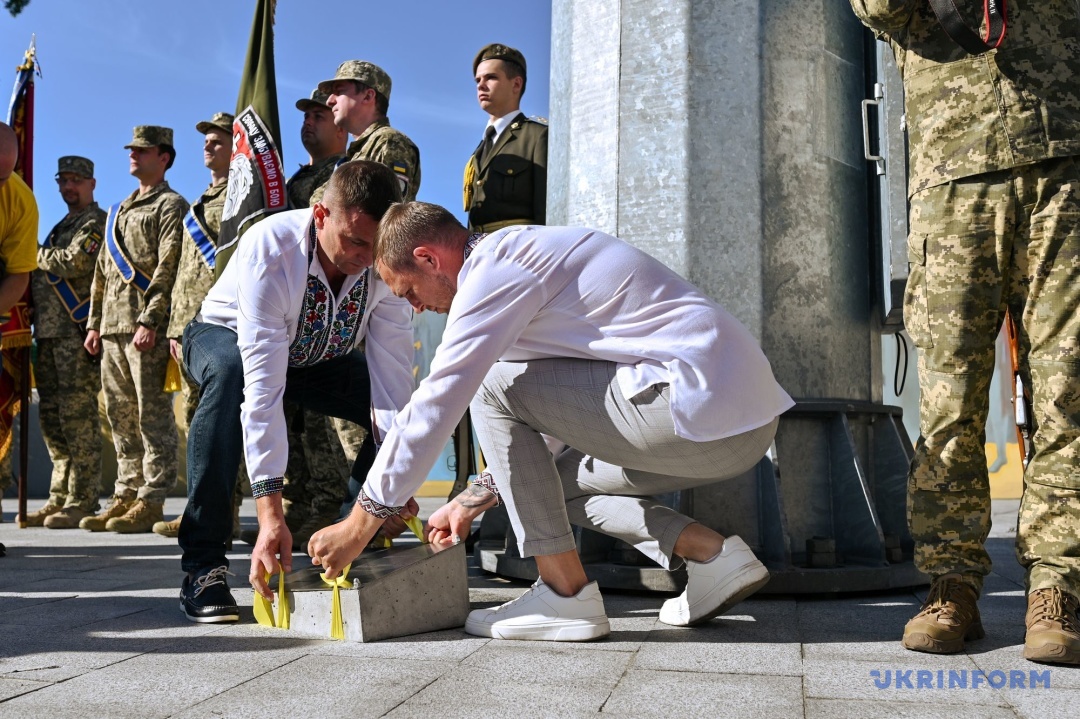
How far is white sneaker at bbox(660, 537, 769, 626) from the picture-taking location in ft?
9.12

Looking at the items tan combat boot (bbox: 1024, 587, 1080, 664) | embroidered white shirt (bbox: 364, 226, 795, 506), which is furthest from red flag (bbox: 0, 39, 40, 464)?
tan combat boot (bbox: 1024, 587, 1080, 664)

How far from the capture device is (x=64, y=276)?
6809 millimetres

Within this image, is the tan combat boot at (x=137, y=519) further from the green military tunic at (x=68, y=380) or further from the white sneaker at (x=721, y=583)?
the white sneaker at (x=721, y=583)

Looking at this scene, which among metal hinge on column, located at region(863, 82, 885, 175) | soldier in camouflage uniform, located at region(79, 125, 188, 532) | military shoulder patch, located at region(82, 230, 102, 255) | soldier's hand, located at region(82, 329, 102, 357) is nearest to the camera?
metal hinge on column, located at region(863, 82, 885, 175)

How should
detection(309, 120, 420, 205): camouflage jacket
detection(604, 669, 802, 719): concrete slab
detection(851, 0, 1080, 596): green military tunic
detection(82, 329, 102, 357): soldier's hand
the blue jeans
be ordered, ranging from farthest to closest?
Answer: detection(82, 329, 102, 357): soldier's hand
detection(309, 120, 420, 205): camouflage jacket
the blue jeans
detection(851, 0, 1080, 596): green military tunic
detection(604, 669, 802, 719): concrete slab

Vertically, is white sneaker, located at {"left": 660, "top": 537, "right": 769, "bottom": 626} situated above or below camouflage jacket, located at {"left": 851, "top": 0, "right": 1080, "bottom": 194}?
below

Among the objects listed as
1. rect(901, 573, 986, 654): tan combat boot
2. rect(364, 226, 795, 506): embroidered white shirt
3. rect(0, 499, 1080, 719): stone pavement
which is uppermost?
rect(364, 226, 795, 506): embroidered white shirt

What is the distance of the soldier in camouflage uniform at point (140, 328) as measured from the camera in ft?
19.4

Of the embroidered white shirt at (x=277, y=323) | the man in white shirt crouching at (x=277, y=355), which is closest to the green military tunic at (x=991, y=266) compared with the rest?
the man in white shirt crouching at (x=277, y=355)

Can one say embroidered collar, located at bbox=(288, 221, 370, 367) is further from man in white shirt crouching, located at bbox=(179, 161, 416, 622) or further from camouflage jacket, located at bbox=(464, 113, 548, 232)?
camouflage jacket, located at bbox=(464, 113, 548, 232)

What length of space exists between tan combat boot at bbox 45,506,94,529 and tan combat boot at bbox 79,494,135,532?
24 cm

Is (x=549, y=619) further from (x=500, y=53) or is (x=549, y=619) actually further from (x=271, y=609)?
(x=500, y=53)

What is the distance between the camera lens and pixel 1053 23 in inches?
106

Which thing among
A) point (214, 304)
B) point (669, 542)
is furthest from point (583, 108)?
point (669, 542)
